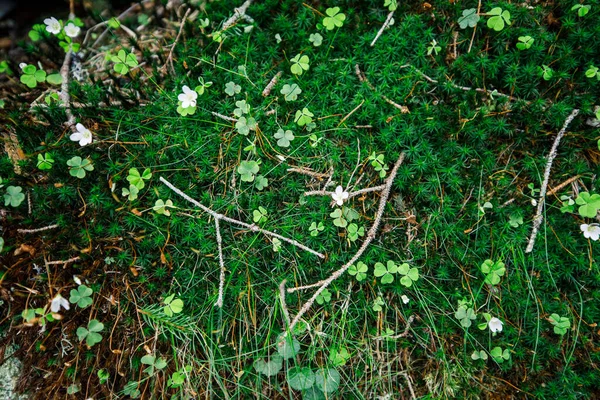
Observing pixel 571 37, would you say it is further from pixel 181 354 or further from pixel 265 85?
pixel 181 354

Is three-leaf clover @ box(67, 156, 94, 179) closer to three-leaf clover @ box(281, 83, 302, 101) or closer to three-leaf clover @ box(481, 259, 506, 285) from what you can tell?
three-leaf clover @ box(281, 83, 302, 101)

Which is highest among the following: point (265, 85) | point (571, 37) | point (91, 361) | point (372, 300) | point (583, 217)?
point (571, 37)

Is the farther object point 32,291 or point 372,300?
point 372,300

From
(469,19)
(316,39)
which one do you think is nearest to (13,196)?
(316,39)

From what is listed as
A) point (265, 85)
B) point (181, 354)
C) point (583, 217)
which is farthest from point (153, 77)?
point (583, 217)

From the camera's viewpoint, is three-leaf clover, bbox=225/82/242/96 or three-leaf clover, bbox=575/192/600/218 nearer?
three-leaf clover, bbox=575/192/600/218

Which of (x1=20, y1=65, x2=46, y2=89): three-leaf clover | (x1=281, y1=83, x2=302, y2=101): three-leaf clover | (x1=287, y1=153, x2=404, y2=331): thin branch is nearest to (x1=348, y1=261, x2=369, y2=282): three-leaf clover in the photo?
(x1=287, y1=153, x2=404, y2=331): thin branch
